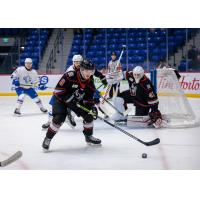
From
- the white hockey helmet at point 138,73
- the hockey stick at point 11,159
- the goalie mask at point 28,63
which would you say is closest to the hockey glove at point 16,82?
the goalie mask at point 28,63

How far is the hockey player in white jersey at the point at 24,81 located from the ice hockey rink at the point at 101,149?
774mm

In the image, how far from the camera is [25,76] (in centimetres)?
458

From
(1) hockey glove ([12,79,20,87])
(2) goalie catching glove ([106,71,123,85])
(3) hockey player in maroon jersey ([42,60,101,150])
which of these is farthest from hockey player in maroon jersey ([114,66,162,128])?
(1) hockey glove ([12,79,20,87])

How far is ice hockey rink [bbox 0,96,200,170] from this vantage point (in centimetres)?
242

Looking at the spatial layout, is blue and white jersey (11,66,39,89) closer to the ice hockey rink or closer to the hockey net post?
the ice hockey rink

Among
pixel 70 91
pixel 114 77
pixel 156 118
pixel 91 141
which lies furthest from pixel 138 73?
pixel 70 91

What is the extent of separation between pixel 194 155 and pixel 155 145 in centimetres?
35

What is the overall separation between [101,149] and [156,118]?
2.71 ft

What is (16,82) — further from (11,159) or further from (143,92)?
(11,159)

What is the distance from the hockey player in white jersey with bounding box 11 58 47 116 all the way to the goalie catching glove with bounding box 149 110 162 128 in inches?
61.8

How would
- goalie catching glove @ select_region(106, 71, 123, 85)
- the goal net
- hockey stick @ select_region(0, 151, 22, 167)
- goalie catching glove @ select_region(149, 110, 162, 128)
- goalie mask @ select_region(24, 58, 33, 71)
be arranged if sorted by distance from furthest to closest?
goalie mask @ select_region(24, 58, 33, 71), goalie catching glove @ select_region(106, 71, 123, 85), the goal net, goalie catching glove @ select_region(149, 110, 162, 128), hockey stick @ select_region(0, 151, 22, 167)

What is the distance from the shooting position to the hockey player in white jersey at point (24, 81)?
450cm

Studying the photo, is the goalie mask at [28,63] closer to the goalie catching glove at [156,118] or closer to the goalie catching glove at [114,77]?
the goalie catching glove at [114,77]
